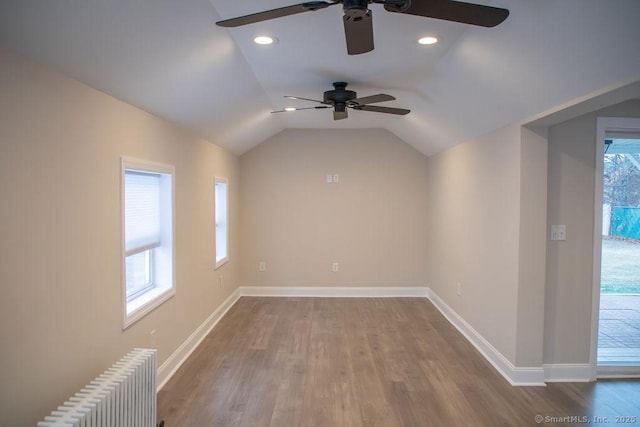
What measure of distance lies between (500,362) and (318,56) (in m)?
3.02

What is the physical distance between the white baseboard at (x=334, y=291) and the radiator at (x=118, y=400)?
3594mm

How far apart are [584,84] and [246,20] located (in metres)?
1.90

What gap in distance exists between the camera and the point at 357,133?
19.2 feet

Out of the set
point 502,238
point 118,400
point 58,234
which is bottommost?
point 118,400

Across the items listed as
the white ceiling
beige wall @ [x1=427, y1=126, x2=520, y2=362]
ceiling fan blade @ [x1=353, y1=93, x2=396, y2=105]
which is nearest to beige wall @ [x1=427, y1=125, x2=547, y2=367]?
beige wall @ [x1=427, y1=126, x2=520, y2=362]

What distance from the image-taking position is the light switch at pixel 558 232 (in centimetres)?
311

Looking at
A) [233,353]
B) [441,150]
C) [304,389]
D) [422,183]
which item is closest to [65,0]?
[304,389]

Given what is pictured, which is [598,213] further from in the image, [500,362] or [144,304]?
[144,304]

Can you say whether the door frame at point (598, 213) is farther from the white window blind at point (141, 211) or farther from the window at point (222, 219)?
the window at point (222, 219)

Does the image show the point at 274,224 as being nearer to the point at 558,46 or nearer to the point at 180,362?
the point at 180,362

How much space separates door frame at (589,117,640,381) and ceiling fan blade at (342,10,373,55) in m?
2.44

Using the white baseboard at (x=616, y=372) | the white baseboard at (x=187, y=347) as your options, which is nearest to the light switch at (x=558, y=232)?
the white baseboard at (x=616, y=372)

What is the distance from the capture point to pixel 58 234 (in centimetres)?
188

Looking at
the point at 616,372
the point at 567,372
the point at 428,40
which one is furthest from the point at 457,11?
the point at 616,372
